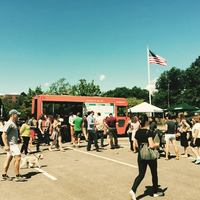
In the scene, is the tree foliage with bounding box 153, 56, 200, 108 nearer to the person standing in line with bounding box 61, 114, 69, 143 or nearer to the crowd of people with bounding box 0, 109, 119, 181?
the person standing in line with bounding box 61, 114, 69, 143

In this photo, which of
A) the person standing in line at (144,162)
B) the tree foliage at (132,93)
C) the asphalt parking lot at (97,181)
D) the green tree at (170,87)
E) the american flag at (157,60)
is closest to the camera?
the person standing in line at (144,162)

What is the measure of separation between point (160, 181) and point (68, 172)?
2.71m

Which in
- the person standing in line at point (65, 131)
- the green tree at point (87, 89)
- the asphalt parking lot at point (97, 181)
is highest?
the green tree at point (87, 89)

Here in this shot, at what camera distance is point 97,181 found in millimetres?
5785

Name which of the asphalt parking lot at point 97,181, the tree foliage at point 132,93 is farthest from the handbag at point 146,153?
the tree foliage at point 132,93

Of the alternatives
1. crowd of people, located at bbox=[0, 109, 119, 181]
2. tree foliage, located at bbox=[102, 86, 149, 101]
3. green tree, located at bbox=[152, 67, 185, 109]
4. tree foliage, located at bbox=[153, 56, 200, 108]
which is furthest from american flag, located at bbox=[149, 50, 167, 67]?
tree foliage, located at bbox=[102, 86, 149, 101]

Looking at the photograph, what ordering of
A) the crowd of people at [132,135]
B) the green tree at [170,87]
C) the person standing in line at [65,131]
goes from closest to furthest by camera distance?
the crowd of people at [132,135] < the person standing in line at [65,131] < the green tree at [170,87]

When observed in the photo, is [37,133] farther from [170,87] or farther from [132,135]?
[170,87]

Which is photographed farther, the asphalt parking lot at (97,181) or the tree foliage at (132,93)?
the tree foliage at (132,93)

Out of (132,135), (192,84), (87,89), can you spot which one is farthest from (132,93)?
(132,135)

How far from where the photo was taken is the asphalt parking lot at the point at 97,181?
4727 millimetres

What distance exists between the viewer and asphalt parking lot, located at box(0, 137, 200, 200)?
4.73m

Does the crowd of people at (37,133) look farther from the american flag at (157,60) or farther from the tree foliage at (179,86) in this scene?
the tree foliage at (179,86)

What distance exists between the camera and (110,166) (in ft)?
24.8
